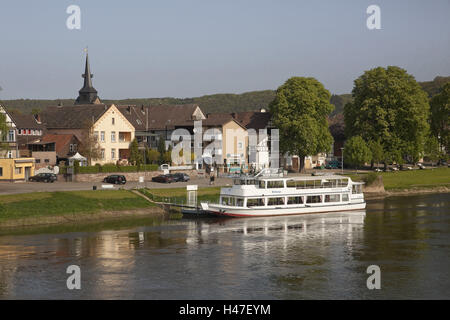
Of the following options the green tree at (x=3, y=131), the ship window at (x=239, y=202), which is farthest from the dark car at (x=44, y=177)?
the ship window at (x=239, y=202)

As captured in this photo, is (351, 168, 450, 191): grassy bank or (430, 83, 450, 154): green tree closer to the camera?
(351, 168, 450, 191): grassy bank

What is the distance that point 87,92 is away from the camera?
491ft

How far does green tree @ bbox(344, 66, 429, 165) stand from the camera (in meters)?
110

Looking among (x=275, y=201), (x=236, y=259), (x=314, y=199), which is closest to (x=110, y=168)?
(x=275, y=201)

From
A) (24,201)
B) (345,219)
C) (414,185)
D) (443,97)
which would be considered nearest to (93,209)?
(24,201)

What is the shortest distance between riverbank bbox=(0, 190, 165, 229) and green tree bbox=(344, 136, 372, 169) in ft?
147

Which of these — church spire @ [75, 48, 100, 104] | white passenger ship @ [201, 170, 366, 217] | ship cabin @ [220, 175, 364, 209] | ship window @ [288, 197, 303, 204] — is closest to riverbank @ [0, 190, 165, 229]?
white passenger ship @ [201, 170, 366, 217]

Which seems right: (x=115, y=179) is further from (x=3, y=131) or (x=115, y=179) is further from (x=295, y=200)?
(x=295, y=200)

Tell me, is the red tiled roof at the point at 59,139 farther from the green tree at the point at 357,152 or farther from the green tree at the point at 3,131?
the green tree at the point at 357,152

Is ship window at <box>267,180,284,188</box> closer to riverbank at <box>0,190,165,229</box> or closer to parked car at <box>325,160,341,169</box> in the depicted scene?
riverbank at <box>0,190,165,229</box>

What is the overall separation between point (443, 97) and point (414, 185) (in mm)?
36364

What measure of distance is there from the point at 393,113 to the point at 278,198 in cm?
4638

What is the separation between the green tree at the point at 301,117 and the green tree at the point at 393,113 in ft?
20.9
